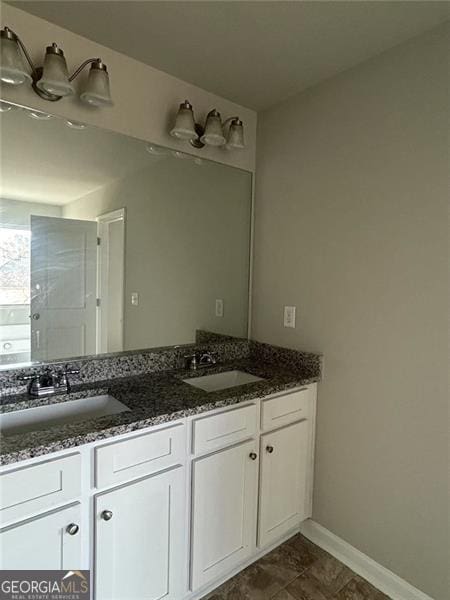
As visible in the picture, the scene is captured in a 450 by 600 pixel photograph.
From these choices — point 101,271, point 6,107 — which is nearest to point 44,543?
point 101,271

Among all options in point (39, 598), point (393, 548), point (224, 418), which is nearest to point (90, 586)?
point (39, 598)

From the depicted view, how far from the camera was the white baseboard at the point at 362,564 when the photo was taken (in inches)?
58.7

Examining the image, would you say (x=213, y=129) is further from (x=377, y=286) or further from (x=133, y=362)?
(x=133, y=362)

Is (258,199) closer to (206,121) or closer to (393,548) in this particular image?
(206,121)

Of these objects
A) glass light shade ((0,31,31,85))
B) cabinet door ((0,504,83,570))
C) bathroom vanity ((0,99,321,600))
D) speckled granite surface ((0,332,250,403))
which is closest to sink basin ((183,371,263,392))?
bathroom vanity ((0,99,321,600))

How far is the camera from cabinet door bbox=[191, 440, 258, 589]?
1.39 meters

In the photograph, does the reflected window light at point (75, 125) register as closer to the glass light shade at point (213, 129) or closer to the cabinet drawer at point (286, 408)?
the glass light shade at point (213, 129)

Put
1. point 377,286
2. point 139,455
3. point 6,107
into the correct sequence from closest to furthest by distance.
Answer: point 139,455 < point 6,107 < point 377,286

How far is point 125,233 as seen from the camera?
188 cm

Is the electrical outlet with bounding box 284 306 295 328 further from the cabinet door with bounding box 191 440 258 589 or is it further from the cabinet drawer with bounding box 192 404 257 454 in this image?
the cabinet door with bounding box 191 440 258 589

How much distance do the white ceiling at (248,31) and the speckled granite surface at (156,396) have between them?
4.73ft

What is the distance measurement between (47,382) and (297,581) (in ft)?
4.73

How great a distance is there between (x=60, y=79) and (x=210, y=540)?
6.31ft

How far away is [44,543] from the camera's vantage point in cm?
104
